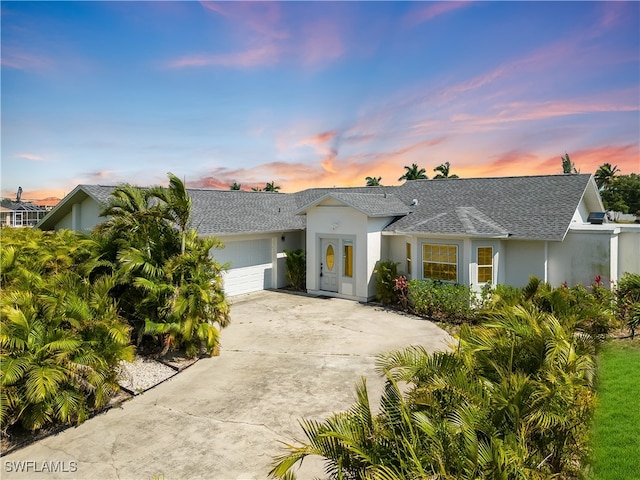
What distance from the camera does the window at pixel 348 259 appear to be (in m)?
16.9

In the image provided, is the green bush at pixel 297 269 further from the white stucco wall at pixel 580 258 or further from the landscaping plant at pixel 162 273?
the white stucco wall at pixel 580 258

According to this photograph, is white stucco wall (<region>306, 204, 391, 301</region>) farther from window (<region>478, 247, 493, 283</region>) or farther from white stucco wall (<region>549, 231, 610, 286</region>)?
white stucco wall (<region>549, 231, 610, 286</region>)

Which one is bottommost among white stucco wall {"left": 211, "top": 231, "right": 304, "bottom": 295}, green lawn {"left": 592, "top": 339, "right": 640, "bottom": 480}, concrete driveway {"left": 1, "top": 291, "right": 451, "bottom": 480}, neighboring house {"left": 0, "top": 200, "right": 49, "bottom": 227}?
concrete driveway {"left": 1, "top": 291, "right": 451, "bottom": 480}

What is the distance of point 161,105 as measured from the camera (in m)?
17.8

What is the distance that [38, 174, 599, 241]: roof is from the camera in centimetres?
1474

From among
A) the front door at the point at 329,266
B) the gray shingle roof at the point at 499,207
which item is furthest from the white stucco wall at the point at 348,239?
the gray shingle roof at the point at 499,207

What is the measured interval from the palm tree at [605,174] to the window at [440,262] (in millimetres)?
62469

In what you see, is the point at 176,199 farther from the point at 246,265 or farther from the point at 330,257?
the point at 330,257

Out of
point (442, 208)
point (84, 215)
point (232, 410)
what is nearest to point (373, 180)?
point (442, 208)

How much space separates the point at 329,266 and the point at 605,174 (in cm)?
6504

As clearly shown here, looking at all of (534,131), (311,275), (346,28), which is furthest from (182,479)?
(534,131)

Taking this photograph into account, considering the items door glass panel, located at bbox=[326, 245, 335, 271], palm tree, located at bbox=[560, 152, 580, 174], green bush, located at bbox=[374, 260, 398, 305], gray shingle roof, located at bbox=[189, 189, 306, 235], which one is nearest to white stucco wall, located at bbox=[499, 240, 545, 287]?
green bush, located at bbox=[374, 260, 398, 305]

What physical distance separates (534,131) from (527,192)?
132 inches

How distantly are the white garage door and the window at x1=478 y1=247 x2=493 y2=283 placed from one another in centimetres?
968
